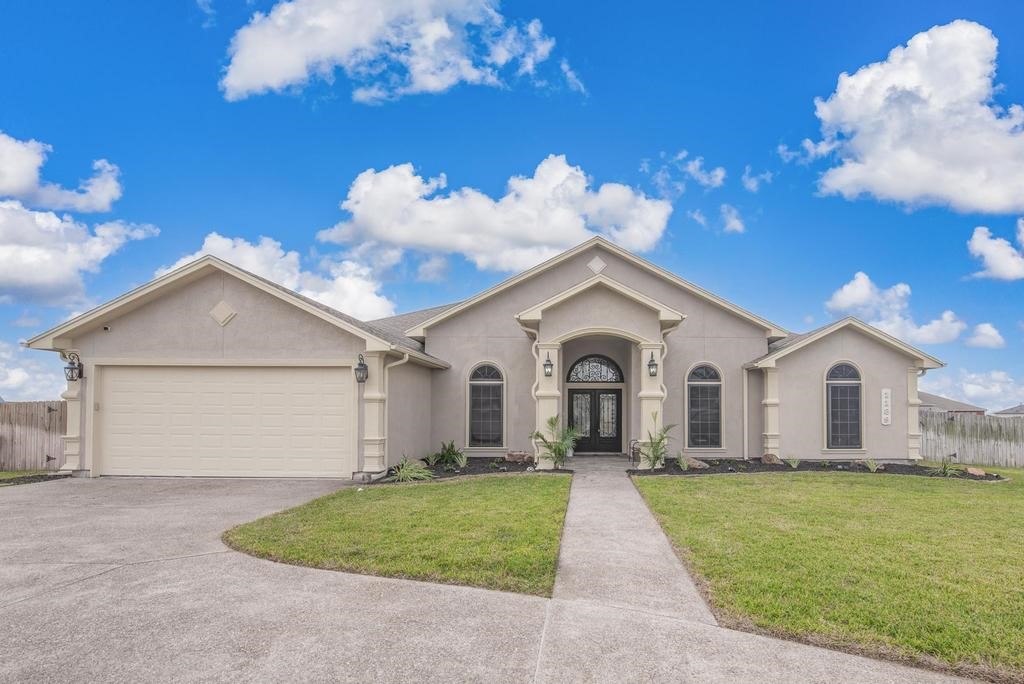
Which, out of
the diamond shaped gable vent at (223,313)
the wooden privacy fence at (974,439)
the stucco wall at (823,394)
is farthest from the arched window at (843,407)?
the diamond shaped gable vent at (223,313)

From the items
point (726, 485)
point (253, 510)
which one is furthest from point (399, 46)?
point (726, 485)

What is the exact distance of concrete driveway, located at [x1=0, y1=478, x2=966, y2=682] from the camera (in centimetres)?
364

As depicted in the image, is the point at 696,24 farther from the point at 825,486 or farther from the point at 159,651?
the point at 159,651

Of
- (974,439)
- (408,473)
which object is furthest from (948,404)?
(408,473)

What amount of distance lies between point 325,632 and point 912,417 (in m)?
15.5

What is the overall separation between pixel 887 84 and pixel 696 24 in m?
4.74

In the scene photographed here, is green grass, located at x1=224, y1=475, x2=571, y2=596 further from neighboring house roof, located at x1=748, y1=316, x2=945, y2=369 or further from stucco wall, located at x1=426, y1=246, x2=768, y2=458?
neighboring house roof, located at x1=748, y1=316, x2=945, y2=369

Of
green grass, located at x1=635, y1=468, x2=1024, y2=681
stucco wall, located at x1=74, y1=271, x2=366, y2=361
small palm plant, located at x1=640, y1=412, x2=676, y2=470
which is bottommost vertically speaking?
green grass, located at x1=635, y1=468, x2=1024, y2=681

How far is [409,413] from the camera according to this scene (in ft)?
45.0

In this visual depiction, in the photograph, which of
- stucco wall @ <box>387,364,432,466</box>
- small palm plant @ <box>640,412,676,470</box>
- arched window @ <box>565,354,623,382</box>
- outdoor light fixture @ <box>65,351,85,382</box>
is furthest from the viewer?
arched window @ <box>565,354,623,382</box>

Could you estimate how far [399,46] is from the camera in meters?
14.6

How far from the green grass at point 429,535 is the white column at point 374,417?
165 cm

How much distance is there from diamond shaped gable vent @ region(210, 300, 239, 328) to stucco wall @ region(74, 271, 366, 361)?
3.1 inches

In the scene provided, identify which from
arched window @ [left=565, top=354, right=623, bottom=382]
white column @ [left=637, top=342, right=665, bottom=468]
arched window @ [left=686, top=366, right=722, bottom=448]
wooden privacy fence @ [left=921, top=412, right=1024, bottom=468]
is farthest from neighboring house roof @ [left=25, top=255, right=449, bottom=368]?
wooden privacy fence @ [left=921, top=412, right=1024, bottom=468]
